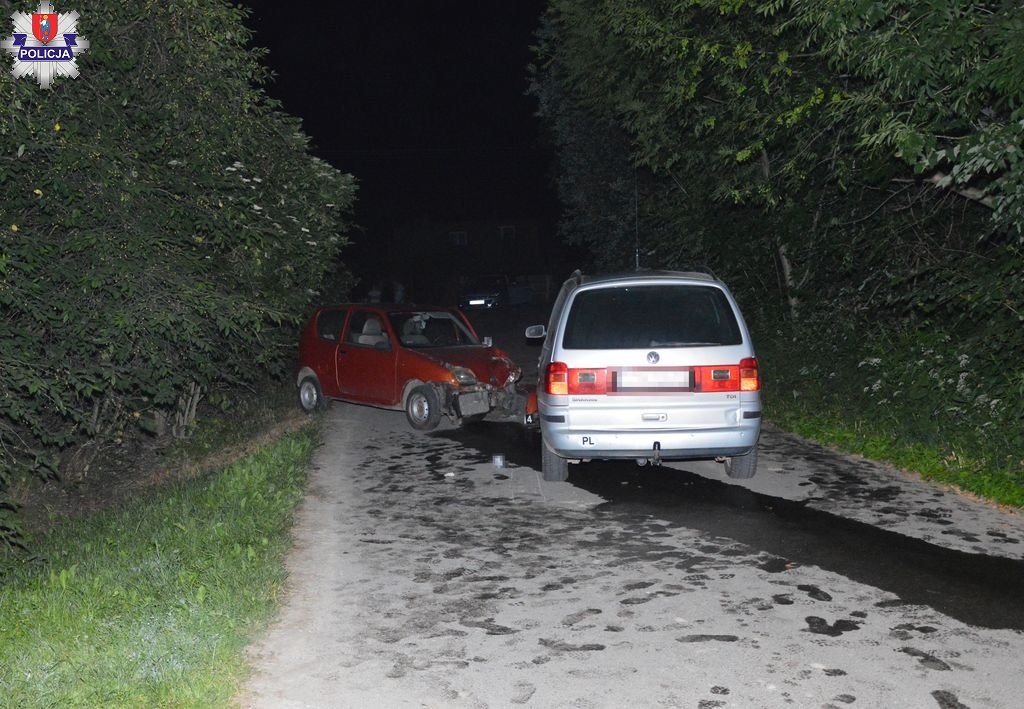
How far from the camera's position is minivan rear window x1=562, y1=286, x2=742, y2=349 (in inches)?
364

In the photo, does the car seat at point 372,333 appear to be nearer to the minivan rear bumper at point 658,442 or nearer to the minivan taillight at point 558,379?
the minivan taillight at point 558,379

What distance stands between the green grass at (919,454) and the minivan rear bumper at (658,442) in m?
2.10

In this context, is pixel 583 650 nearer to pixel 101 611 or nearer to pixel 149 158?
pixel 101 611

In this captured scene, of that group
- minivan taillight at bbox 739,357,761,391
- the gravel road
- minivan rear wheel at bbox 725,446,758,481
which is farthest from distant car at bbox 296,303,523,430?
minivan taillight at bbox 739,357,761,391

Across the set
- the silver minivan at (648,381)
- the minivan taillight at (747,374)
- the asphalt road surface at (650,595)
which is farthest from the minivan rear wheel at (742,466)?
the minivan taillight at (747,374)

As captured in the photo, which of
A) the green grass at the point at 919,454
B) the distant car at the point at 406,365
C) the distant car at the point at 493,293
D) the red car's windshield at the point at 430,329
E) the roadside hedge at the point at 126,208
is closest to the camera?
the roadside hedge at the point at 126,208

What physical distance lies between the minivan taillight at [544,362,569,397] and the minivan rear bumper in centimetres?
30

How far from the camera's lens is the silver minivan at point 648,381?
9.09 m

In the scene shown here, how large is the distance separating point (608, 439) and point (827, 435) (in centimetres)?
453

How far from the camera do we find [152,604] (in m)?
6.09

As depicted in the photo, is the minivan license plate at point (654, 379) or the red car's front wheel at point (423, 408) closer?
the minivan license plate at point (654, 379)

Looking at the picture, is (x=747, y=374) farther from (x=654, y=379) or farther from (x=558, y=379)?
(x=558, y=379)

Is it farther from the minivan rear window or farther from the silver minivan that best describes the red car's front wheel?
the minivan rear window

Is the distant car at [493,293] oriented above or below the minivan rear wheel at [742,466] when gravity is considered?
above
